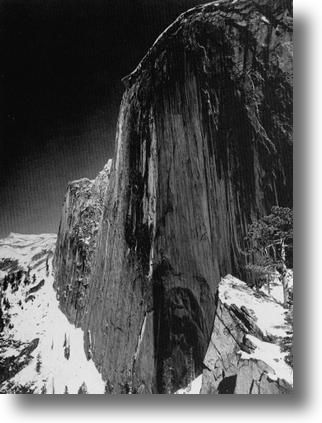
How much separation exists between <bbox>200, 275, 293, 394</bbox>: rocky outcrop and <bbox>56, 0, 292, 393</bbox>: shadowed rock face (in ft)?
0.49

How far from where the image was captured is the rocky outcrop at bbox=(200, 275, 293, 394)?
492 cm

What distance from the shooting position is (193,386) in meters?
5.06

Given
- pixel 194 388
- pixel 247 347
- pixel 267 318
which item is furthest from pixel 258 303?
pixel 194 388

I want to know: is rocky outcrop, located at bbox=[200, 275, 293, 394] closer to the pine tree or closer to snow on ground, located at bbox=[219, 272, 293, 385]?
snow on ground, located at bbox=[219, 272, 293, 385]

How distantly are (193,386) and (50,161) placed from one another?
299 cm

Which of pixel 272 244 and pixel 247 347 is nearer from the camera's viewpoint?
pixel 247 347

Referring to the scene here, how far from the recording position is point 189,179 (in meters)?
5.55

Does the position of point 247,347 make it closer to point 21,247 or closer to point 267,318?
point 267,318

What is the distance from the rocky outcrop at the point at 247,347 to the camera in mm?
4918

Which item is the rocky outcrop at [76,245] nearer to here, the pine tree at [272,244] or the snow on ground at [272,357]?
the pine tree at [272,244]

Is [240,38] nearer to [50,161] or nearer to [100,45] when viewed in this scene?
[100,45]

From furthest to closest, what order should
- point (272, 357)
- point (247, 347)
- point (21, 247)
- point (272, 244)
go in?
point (21, 247) → point (272, 244) → point (247, 347) → point (272, 357)

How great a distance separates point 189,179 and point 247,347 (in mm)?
1956

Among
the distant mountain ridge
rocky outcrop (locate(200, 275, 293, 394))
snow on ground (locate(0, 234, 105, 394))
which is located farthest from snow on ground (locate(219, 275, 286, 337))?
snow on ground (locate(0, 234, 105, 394))
